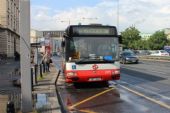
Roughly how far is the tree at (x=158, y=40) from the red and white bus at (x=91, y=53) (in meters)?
118

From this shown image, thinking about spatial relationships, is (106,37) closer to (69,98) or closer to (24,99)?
(69,98)

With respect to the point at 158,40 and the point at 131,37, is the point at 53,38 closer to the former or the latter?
the point at 158,40

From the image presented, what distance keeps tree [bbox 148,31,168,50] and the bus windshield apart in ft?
387

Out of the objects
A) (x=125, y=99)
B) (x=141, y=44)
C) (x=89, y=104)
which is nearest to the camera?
(x=89, y=104)

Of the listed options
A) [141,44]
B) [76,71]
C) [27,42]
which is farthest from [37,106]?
[141,44]

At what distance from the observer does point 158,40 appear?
137625 millimetres

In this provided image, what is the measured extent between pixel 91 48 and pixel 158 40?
396 feet

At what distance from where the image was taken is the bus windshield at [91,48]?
63.3ft

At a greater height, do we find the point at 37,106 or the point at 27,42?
the point at 27,42

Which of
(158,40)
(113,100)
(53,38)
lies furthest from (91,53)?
(158,40)

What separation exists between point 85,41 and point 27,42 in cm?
768

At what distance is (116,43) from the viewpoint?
19.8 m

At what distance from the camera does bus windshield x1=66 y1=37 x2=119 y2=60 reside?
19297mm

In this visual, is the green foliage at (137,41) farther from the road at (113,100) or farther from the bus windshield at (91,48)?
the road at (113,100)
